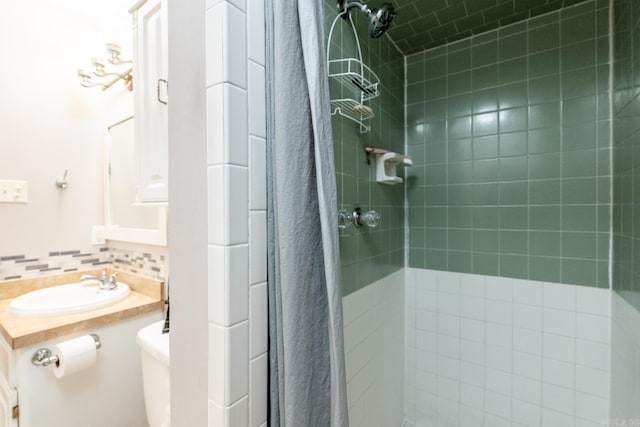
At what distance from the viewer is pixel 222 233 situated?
55 centimetres

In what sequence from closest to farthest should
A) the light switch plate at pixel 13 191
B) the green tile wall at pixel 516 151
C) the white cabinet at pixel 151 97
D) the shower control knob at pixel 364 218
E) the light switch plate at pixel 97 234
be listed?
the white cabinet at pixel 151 97 → the shower control knob at pixel 364 218 → the green tile wall at pixel 516 151 → the light switch plate at pixel 13 191 → the light switch plate at pixel 97 234

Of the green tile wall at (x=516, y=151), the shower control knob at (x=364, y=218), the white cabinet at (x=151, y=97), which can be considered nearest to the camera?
the white cabinet at (x=151, y=97)

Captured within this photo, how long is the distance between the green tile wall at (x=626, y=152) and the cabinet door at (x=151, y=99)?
1.60m

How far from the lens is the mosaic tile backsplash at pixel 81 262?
1502mm

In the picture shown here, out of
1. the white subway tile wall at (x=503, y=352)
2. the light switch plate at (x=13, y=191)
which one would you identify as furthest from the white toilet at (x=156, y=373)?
the white subway tile wall at (x=503, y=352)

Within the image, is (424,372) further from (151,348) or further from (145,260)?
(145,260)

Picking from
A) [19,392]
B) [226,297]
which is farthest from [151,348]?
[226,297]

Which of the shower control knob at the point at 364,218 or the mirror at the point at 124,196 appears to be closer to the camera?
the shower control knob at the point at 364,218

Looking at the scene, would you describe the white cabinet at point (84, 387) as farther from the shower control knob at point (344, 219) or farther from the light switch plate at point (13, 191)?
the shower control knob at point (344, 219)

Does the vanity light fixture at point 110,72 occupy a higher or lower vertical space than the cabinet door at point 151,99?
higher

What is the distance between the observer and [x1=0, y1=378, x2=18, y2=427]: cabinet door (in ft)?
3.54

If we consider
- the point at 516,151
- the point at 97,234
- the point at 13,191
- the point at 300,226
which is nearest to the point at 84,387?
the point at 97,234

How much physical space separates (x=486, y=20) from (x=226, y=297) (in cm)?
179

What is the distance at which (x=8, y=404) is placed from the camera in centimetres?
110
